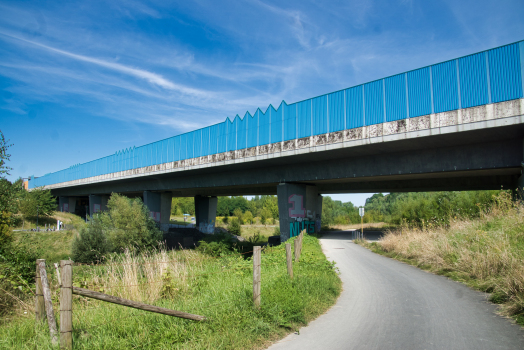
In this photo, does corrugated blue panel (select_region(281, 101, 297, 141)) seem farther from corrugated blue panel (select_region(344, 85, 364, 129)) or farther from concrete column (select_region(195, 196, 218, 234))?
concrete column (select_region(195, 196, 218, 234))

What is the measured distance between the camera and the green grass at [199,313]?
4871mm

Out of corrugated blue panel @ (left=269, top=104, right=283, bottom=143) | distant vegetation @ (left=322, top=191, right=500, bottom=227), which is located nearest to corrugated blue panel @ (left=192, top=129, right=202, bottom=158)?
corrugated blue panel @ (left=269, top=104, right=283, bottom=143)

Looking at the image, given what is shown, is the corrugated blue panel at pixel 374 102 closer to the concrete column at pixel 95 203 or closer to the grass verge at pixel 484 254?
the grass verge at pixel 484 254

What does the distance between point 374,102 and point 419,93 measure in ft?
7.22

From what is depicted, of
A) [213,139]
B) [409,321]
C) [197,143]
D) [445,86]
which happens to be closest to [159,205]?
[197,143]

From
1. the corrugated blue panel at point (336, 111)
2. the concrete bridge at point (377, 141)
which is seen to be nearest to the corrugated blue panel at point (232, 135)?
the concrete bridge at point (377, 141)

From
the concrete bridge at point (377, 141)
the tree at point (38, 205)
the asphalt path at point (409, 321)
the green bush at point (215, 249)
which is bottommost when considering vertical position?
the green bush at point (215, 249)

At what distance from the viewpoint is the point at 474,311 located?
6617 millimetres

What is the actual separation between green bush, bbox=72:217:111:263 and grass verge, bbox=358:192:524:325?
18928 mm

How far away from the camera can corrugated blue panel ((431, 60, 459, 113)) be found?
551 inches

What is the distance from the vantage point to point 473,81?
13508mm

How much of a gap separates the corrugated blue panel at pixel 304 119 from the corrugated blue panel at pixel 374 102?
11.9ft

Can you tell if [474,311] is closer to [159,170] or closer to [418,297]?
[418,297]

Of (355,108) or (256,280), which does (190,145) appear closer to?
(355,108)
